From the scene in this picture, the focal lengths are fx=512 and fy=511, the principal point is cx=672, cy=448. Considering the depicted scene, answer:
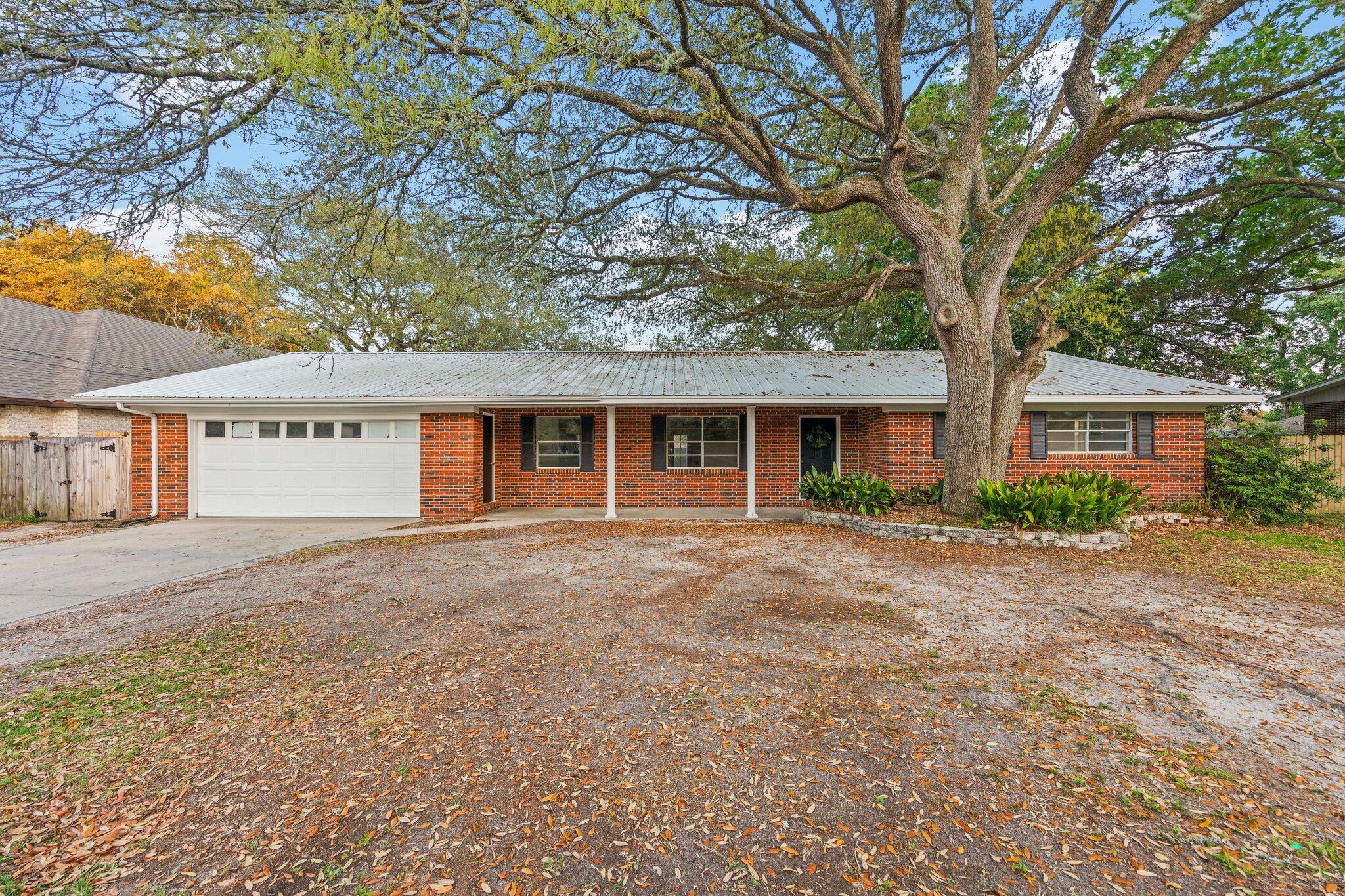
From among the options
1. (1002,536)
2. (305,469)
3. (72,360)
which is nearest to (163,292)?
(72,360)

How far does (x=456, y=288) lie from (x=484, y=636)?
45.5 feet

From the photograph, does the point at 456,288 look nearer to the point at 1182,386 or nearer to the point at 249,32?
the point at 249,32

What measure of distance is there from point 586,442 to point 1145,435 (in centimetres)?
1112

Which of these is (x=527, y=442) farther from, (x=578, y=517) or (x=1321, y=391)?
(x=1321, y=391)

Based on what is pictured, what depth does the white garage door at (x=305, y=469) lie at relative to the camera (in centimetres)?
1002

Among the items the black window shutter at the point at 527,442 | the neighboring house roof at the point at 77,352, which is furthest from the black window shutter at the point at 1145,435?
the neighboring house roof at the point at 77,352

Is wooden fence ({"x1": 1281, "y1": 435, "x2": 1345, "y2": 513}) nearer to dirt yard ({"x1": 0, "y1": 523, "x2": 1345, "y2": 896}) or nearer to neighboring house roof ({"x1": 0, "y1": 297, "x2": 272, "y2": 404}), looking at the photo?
dirt yard ({"x1": 0, "y1": 523, "x2": 1345, "y2": 896})

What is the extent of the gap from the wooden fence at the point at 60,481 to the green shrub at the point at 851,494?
42.9 feet

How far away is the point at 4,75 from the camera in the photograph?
166 inches

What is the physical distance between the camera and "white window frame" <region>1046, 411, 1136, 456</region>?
33.0 feet

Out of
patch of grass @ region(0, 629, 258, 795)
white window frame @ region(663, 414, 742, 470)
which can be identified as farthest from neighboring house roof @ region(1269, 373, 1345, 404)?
patch of grass @ region(0, 629, 258, 795)

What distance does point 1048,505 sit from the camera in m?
7.01

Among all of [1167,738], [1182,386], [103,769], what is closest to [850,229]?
[1182,386]

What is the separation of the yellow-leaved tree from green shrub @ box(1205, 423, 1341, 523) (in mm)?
19919
